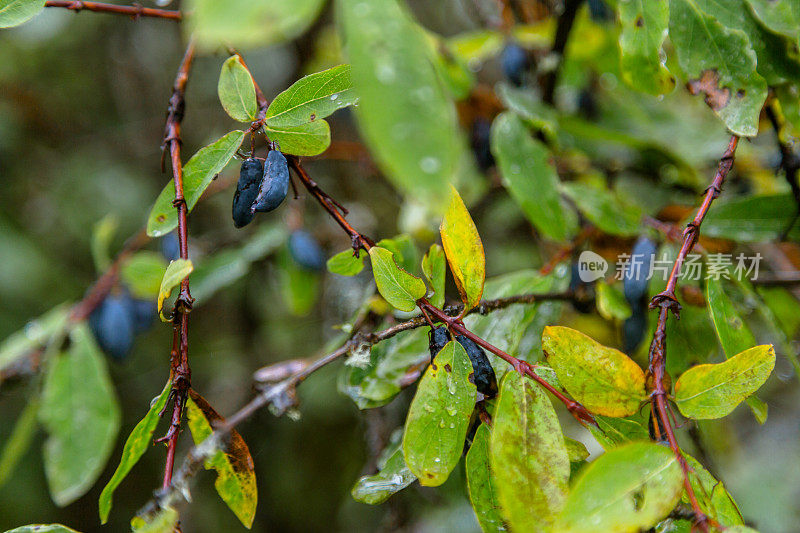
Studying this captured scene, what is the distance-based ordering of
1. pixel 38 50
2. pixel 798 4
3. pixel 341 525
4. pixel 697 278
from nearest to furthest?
pixel 798 4, pixel 697 278, pixel 341 525, pixel 38 50

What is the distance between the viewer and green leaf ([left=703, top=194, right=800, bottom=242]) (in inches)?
30.0

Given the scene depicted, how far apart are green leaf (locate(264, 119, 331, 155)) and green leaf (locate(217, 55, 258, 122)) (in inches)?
0.8

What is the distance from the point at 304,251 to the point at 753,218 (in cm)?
65

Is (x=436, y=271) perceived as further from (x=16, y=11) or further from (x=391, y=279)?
(x=16, y=11)

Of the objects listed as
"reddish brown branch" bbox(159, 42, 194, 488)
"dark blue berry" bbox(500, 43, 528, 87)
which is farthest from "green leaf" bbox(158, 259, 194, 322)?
"dark blue berry" bbox(500, 43, 528, 87)

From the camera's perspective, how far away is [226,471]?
511 millimetres

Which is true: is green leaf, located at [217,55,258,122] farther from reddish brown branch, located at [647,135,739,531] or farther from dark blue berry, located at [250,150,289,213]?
reddish brown branch, located at [647,135,739,531]

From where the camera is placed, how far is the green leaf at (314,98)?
1.57ft

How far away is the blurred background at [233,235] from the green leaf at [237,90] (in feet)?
1.92

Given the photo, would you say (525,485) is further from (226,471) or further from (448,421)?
(226,471)

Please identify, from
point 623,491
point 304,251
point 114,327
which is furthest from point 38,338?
point 623,491

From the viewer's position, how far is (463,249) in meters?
0.50

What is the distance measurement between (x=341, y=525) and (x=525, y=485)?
119 centimetres

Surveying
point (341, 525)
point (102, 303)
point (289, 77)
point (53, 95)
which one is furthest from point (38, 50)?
point (341, 525)
